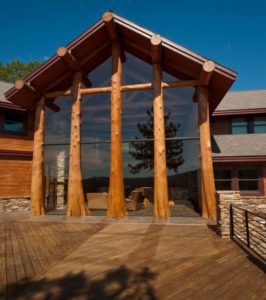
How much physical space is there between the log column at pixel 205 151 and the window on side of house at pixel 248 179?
4630mm

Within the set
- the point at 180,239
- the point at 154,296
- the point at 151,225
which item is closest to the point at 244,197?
the point at 151,225

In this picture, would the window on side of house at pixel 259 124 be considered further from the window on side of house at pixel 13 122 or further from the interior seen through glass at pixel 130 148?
the window on side of house at pixel 13 122

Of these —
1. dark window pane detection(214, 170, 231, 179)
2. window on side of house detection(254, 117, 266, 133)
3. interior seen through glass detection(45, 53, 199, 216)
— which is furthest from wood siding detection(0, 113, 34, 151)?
window on side of house detection(254, 117, 266, 133)

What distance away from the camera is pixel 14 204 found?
503 inches

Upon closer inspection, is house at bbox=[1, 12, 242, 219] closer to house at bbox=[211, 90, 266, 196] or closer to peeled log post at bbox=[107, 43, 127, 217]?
peeled log post at bbox=[107, 43, 127, 217]

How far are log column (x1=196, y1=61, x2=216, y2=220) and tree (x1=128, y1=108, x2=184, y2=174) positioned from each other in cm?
199

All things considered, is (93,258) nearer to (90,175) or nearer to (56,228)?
(56,228)

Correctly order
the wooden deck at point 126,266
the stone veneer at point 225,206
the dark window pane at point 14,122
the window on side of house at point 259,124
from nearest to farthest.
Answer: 1. the wooden deck at point 126,266
2. the stone veneer at point 225,206
3. the dark window pane at point 14,122
4. the window on side of house at point 259,124

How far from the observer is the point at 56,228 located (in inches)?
319

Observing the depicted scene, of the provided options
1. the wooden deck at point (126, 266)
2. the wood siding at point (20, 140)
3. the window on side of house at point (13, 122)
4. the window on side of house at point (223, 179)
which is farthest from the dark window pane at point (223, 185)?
the window on side of house at point (13, 122)

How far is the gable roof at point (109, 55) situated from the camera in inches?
392

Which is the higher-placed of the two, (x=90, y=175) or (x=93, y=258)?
(x=90, y=175)

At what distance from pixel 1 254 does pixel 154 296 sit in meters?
3.76

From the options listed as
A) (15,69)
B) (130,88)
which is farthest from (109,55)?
(15,69)
